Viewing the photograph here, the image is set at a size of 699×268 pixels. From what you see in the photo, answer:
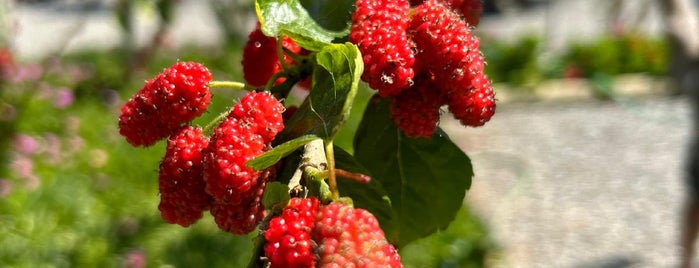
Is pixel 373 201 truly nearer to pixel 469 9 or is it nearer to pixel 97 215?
pixel 469 9

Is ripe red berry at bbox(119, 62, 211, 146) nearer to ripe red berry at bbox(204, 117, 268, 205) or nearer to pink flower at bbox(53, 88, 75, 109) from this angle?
ripe red berry at bbox(204, 117, 268, 205)

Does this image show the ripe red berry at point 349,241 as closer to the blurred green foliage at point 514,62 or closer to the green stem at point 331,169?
the green stem at point 331,169


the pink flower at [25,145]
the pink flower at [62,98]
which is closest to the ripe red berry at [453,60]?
the pink flower at [25,145]

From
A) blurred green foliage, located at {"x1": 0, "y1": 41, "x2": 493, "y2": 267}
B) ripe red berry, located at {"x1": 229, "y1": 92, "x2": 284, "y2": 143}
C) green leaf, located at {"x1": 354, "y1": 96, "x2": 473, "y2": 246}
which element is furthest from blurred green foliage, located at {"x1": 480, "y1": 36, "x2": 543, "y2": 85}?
ripe red berry, located at {"x1": 229, "y1": 92, "x2": 284, "y2": 143}

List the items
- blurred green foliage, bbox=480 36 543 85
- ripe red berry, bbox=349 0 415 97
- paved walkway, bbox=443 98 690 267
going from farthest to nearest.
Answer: blurred green foliage, bbox=480 36 543 85
paved walkway, bbox=443 98 690 267
ripe red berry, bbox=349 0 415 97

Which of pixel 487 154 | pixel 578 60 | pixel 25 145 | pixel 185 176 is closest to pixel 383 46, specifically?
pixel 185 176

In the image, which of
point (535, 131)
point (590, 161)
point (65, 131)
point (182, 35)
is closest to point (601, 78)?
point (535, 131)
